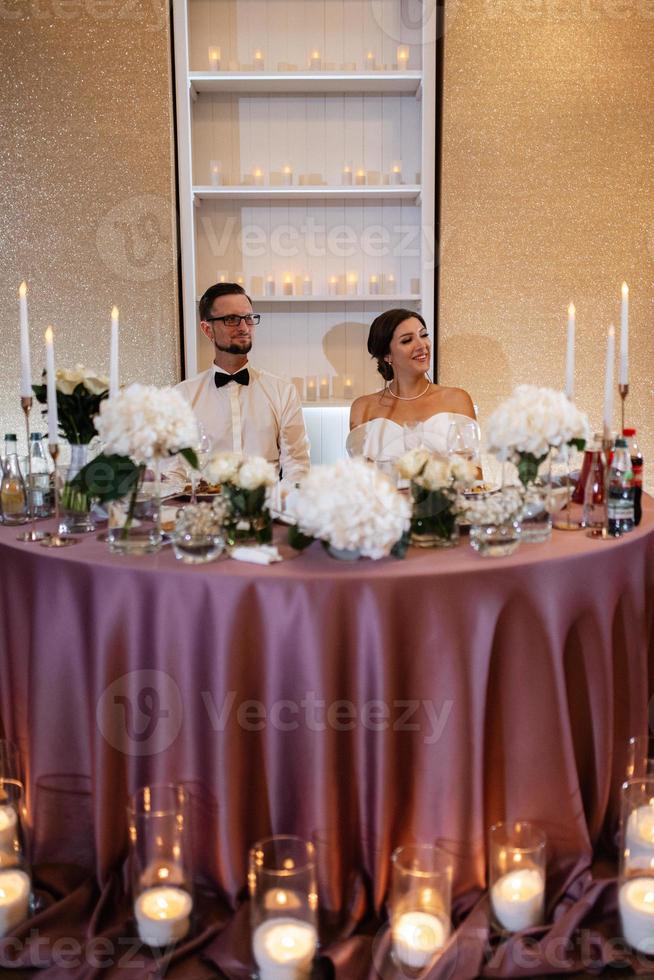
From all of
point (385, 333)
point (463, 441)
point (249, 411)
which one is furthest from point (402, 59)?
point (463, 441)

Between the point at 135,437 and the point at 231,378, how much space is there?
6.12 feet

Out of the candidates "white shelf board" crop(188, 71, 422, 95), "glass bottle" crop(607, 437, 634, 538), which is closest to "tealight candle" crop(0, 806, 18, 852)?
"glass bottle" crop(607, 437, 634, 538)

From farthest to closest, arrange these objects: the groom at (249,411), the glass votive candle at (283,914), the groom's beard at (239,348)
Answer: the groom at (249,411) → the groom's beard at (239,348) → the glass votive candle at (283,914)

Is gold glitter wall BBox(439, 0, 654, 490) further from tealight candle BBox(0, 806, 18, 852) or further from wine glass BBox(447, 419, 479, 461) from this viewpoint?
tealight candle BBox(0, 806, 18, 852)

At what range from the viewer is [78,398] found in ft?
6.77

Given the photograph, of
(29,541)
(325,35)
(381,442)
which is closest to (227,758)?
(29,541)

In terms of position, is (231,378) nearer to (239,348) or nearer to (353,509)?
(239,348)

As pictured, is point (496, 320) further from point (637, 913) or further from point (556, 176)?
point (637, 913)

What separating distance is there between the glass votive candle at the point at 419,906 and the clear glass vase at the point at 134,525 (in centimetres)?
82

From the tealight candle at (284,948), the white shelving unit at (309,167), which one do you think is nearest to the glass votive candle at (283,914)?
the tealight candle at (284,948)

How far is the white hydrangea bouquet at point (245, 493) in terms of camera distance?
180cm

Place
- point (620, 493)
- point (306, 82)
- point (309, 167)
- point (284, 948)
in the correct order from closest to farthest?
point (284, 948) < point (620, 493) < point (306, 82) < point (309, 167)

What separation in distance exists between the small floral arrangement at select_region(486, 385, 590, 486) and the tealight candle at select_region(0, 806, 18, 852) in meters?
1.35

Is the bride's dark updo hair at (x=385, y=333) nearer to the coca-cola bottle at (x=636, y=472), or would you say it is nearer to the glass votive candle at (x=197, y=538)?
the coca-cola bottle at (x=636, y=472)
